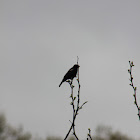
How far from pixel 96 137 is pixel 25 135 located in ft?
34.0

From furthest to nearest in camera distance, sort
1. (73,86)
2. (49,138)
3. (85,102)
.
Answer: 1. (49,138)
2. (73,86)
3. (85,102)

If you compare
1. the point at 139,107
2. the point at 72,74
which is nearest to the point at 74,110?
the point at 139,107

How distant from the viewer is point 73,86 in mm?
4180

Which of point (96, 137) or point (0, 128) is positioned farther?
point (0, 128)

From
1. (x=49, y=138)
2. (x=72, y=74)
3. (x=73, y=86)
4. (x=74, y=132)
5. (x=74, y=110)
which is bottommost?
(x=49, y=138)

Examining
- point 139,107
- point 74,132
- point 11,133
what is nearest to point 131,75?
point 139,107

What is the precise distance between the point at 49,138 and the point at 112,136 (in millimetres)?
9235

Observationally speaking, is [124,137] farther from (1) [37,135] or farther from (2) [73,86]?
(2) [73,86]

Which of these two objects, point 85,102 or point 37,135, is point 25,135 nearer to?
point 37,135

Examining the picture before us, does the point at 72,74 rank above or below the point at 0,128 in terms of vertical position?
above

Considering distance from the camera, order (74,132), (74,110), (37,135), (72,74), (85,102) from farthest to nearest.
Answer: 1. (37,135)
2. (72,74)
3. (85,102)
4. (74,110)
5. (74,132)

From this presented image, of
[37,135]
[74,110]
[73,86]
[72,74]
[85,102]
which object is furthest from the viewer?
[37,135]

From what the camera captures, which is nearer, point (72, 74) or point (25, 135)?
point (72, 74)

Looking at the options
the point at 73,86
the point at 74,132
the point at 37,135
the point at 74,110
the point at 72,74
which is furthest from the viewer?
the point at 37,135
